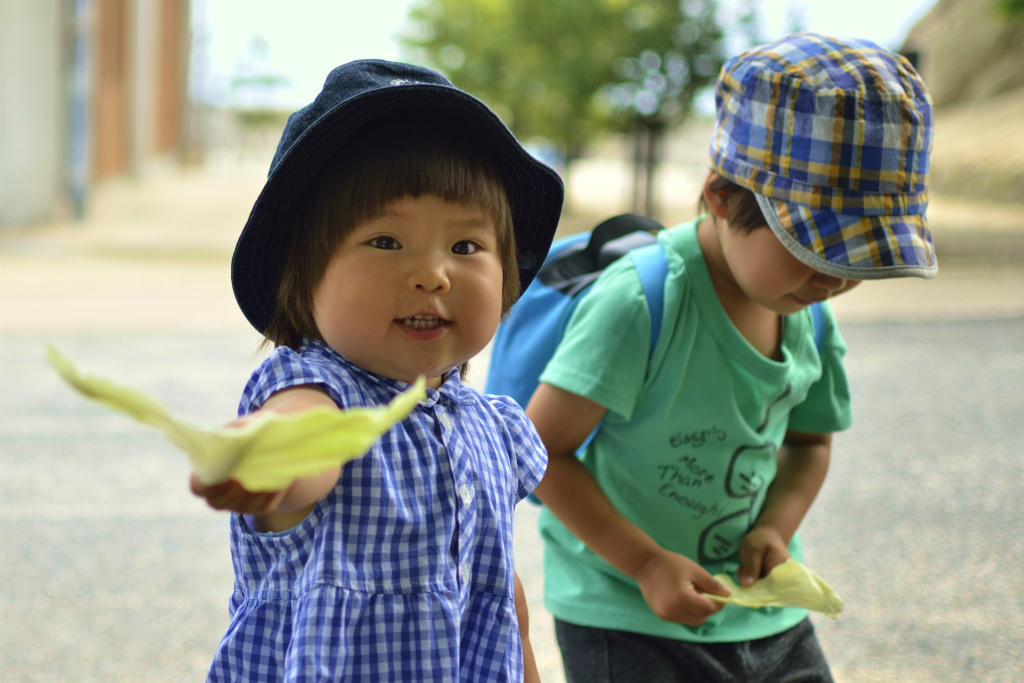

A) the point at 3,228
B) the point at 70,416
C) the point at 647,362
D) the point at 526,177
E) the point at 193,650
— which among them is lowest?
the point at 3,228

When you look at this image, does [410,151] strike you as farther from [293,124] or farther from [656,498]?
[656,498]

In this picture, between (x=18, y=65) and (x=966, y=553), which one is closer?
(x=966, y=553)

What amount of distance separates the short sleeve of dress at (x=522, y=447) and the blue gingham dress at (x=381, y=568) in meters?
0.11

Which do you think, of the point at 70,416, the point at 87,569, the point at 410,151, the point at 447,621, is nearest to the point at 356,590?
the point at 447,621

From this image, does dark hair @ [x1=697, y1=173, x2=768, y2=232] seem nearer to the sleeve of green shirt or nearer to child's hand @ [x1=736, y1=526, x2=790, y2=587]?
the sleeve of green shirt

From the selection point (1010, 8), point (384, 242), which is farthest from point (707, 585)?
point (1010, 8)

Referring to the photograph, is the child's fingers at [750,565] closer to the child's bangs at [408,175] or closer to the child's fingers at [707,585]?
the child's fingers at [707,585]

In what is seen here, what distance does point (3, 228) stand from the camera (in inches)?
555

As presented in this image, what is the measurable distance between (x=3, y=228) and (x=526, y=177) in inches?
567

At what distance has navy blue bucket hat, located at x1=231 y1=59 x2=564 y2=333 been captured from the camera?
127 centimetres

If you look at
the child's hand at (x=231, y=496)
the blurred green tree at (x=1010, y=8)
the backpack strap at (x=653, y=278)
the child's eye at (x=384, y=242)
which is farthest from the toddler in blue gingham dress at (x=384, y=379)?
the blurred green tree at (x=1010, y=8)

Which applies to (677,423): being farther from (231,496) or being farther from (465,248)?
(231,496)

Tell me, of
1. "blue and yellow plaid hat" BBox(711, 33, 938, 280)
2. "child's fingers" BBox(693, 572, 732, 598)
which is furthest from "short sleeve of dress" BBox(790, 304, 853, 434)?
"child's fingers" BBox(693, 572, 732, 598)

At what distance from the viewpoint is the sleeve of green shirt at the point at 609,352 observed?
1773 mm
